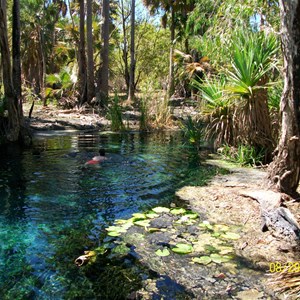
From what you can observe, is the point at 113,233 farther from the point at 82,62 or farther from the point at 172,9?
the point at 172,9

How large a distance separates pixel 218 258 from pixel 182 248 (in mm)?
410

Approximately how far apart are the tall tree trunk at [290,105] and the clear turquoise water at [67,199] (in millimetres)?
1822

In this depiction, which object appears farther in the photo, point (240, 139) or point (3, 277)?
point (240, 139)

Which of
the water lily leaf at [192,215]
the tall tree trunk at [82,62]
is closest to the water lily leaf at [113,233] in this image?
the water lily leaf at [192,215]

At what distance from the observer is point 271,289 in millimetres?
3471

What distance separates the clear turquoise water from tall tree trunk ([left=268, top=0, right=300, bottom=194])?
1822 millimetres

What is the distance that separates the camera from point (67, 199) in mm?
6430

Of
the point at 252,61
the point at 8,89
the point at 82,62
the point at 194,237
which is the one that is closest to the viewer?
the point at 194,237

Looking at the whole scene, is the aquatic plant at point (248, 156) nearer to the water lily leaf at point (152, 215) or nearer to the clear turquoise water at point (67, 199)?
the clear turquoise water at point (67, 199)

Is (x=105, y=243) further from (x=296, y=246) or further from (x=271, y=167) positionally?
(x=271, y=167)

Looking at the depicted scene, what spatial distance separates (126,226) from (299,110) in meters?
2.78

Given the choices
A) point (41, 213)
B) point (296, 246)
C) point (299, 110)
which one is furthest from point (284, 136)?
point (41, 213)

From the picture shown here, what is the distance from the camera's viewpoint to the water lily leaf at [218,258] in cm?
403

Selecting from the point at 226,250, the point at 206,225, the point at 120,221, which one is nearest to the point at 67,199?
the point at 120,221
